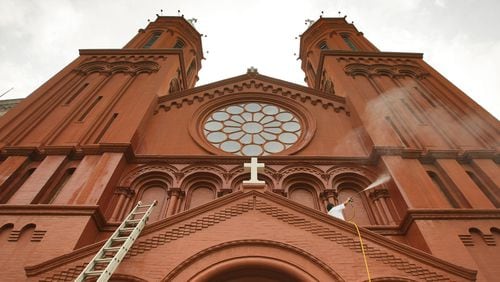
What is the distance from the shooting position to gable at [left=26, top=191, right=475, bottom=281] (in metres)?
6.35

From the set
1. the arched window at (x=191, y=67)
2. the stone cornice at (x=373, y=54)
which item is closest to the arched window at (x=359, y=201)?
the stone cornice at (x=373, y=54)

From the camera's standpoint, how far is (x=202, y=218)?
728cm

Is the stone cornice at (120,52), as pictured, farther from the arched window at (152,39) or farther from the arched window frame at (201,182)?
the arched window frame at (201,182)

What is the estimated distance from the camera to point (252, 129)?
13945mm

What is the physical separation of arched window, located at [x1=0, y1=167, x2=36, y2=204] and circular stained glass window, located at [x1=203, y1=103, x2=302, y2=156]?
17.9ft

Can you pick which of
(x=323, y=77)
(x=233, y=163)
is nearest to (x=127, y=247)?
(x=233, y=163)

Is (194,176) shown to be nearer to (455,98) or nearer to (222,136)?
(222,136)

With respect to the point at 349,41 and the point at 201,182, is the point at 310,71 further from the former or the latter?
the point at 201,182

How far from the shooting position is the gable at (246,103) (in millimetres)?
12270

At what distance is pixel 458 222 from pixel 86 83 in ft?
46.0

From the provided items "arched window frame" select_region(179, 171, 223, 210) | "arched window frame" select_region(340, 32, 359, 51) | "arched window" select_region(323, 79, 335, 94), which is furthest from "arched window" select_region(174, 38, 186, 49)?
"arched window frame" select_region(179, 171, 223, 210)

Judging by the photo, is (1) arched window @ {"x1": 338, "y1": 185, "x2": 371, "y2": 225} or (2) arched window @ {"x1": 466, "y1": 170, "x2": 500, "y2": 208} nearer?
(2) arched window @ {"x1": 466, "y1": 170, "x2": 500, "y2": 208}

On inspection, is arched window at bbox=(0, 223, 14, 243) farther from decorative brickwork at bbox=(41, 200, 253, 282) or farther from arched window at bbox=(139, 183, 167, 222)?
arched window at bbox=(139, 183, 167, 222)

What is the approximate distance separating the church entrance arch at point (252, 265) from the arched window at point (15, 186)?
228 inches
